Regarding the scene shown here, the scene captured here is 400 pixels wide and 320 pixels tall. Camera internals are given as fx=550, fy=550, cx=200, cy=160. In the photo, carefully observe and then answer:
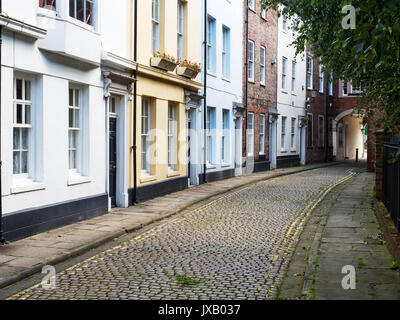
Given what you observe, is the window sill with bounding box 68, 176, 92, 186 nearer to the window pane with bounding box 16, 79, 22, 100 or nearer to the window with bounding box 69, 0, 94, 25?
the window pane with bounding box 16, 79, 22, 100

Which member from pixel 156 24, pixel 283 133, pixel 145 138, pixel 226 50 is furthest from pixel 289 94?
pixel 145 138

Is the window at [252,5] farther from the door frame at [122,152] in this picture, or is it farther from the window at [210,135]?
the door frame at [122,152]

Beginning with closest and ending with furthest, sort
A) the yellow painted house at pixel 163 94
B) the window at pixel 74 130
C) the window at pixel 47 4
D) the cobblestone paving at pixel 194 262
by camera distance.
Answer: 1. the cobblestone paving at pixel 194 262
2. the window at pixel 47 4
3. the window at pixel 74 130
4. the yellow painted house at pixel 163 94

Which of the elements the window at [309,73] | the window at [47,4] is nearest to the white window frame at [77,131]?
the window at [47,4]

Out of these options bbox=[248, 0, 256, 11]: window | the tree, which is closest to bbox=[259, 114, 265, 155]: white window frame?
→ bbox=[248, 0, 256, 11]: window

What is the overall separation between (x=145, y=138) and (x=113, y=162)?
2.17 metres

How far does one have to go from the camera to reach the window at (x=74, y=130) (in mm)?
11352

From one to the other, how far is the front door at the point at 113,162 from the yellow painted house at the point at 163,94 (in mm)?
476

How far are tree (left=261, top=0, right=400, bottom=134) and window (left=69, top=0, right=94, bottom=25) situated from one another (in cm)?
467

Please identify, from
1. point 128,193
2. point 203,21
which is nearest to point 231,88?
point 203,21

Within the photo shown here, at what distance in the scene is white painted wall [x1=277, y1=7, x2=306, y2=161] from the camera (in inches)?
1175

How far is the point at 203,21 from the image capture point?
19438mm

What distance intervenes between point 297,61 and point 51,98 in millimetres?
24667
